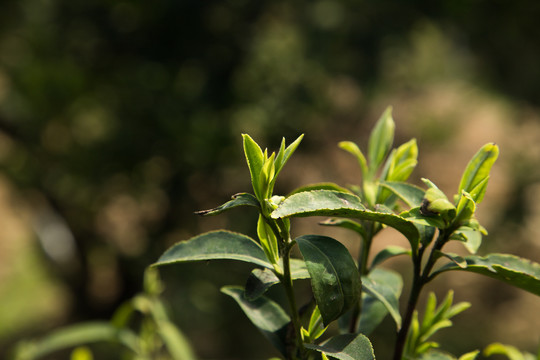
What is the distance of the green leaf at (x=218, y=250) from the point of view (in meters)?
0.31

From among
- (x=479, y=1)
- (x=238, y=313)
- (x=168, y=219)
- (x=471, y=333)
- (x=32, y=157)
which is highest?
(x=479, y=1)

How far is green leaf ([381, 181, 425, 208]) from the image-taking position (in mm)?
342

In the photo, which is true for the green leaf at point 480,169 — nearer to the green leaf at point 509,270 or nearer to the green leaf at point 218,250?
the green leaf at point 509,270

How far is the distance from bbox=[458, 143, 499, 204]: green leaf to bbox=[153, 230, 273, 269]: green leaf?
0.14 m

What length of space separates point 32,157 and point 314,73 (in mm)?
1081

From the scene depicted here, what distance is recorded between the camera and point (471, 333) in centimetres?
245

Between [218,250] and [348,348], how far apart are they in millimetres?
96

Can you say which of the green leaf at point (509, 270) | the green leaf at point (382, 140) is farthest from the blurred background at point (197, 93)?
the green leaf at point (509, 270)

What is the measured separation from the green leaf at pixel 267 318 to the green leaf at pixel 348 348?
0.05 metres

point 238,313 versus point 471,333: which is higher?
point 238,313

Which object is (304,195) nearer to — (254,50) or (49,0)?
(254,50)

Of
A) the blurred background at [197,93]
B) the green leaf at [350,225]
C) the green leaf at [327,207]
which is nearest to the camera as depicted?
the green leaf at [327,207]

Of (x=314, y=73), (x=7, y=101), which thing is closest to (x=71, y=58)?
(x=7, y=101)

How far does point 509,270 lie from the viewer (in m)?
0.29
